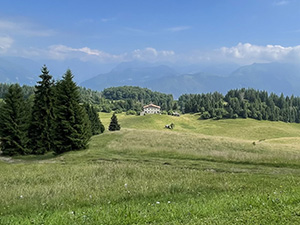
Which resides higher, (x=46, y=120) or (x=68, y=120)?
(x=68, y=120)

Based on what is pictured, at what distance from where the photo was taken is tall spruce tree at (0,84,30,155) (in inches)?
1508

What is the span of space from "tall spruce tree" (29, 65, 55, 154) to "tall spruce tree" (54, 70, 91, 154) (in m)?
3.40

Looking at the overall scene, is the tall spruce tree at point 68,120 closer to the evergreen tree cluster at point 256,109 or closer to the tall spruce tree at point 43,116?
the tall spruce tree at point 43,116

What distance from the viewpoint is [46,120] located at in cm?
3900

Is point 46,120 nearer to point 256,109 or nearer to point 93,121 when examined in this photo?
point 93,121

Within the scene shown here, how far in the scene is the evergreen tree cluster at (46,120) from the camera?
118 feet

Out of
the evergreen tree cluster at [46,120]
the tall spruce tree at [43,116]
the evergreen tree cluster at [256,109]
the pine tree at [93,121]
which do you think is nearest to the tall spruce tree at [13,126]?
the evergreen tree cluster at [46,120]

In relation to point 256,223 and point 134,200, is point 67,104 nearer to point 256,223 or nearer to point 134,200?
point 134,200

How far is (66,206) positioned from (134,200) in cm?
253

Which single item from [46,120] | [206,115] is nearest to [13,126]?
[46,120]

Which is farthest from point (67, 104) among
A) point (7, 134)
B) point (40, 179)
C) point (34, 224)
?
point (34, 224)

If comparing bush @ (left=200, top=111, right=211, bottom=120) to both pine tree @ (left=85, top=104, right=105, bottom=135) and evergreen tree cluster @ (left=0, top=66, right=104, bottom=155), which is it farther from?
evergreen tree cluster @ (left=0, top=66, right=104, bottom=155)

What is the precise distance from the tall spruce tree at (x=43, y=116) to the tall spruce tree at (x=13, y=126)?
1.33 m

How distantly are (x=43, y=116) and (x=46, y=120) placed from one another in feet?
3.42
